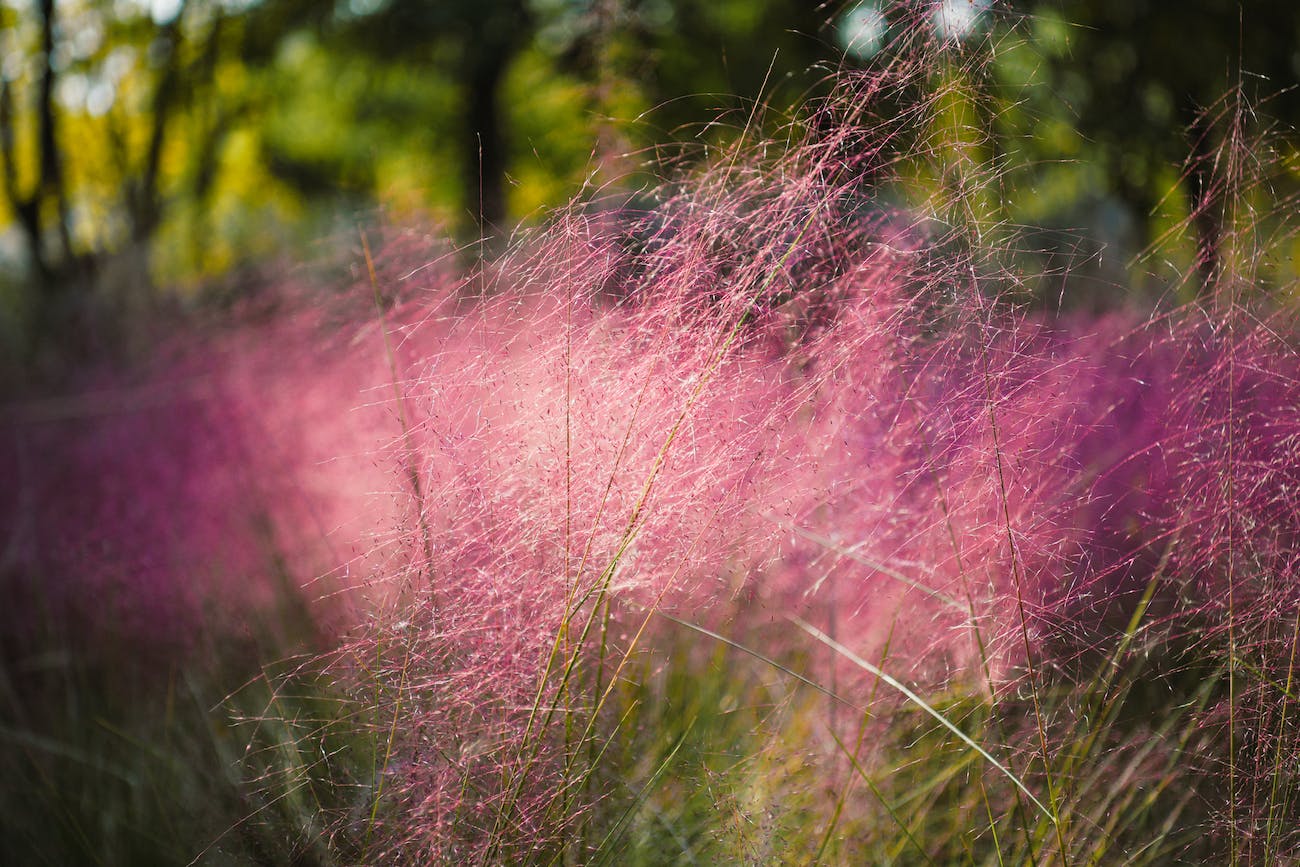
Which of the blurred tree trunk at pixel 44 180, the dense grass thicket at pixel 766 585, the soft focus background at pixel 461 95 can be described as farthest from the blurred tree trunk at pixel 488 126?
the dense grass thicket at pixel 766 585

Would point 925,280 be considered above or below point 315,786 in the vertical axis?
above

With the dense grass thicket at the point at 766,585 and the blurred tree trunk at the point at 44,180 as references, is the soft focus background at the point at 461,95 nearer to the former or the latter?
the blurred tree trunk at the point at 44,180

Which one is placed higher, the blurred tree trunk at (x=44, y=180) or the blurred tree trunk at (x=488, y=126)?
the blurred tree trunk at (x=44, y=180)

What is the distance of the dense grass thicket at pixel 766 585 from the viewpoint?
112 cm

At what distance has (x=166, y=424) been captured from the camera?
2732 millimetres

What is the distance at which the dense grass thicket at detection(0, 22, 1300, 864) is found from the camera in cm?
112

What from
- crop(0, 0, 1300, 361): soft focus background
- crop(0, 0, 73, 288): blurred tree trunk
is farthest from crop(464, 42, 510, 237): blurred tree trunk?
crop(0, 0, 73, 288): blurred tree trunk

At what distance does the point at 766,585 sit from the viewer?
179 cm

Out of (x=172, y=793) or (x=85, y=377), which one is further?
(x=85, y=377)

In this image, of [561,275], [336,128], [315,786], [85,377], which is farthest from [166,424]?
[336,128]

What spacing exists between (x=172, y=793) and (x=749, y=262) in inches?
49.1

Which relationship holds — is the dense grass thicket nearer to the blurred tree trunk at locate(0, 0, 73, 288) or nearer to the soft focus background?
the soft focus background

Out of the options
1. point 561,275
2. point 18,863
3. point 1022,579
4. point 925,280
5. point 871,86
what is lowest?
point 18,863

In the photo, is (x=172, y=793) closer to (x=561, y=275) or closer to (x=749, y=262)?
(x=561, y=275)
